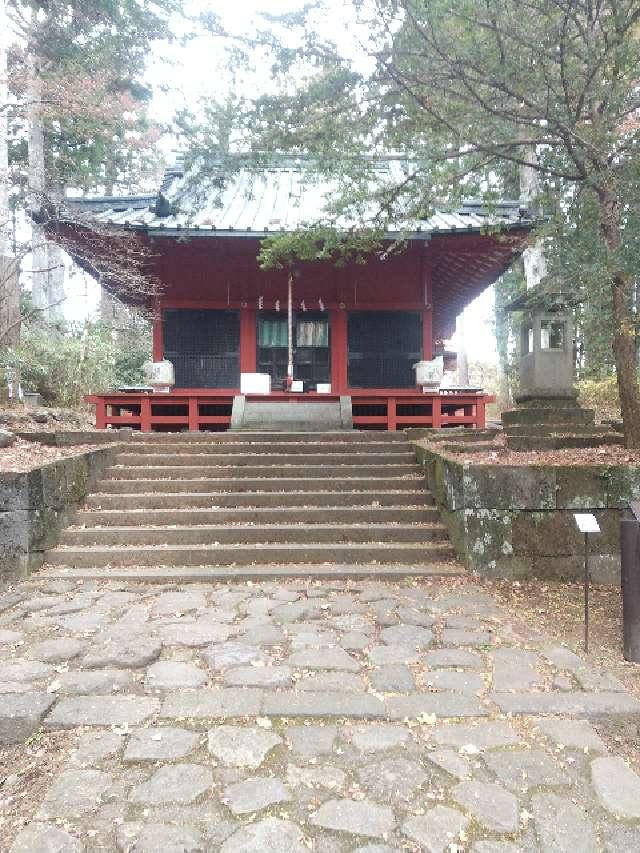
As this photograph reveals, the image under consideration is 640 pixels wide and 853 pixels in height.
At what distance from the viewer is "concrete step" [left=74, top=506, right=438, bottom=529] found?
5184mm

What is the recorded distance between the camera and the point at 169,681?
264 centimetres

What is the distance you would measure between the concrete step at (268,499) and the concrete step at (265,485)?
145 millimetres

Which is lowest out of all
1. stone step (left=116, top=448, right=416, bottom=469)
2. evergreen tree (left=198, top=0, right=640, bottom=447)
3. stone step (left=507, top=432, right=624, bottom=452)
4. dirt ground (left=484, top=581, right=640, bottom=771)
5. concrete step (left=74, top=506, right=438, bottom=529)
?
dirt ground (left=484, top=581, right=640, bottom=771)

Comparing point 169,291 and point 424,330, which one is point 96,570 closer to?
point 169,291

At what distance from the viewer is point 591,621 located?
3.48m

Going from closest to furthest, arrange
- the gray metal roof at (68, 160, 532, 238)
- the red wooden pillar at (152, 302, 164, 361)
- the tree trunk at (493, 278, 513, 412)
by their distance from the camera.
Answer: the gray metal roof at (68, 160, 532, 238) → the red wooden pillar at (152, 302, 164, 361) → the tree trunk at (493, 278, 513, 412)

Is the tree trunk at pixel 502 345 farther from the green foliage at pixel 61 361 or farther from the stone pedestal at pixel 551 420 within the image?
the green foliage at pixel 61 361

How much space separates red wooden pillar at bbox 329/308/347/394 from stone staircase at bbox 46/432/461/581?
10.5ft

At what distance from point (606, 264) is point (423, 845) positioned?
442cm

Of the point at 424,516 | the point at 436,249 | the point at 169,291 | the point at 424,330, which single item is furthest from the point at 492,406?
the point at 424,516

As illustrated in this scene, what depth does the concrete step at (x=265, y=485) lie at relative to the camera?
18.9 feet

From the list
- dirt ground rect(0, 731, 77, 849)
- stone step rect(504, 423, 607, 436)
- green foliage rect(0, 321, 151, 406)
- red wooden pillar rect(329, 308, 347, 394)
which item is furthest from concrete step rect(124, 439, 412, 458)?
green foliage rect(0, 321, 151, 406)

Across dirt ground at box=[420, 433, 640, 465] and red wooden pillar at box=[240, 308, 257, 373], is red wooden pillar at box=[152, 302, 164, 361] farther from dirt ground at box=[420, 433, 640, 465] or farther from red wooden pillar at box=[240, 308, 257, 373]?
dirt ground at box=[420, 433, 640, 465]

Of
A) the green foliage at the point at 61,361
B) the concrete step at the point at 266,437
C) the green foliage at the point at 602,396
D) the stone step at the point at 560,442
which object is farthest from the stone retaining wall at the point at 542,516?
the green foliage at the point at 61,361
